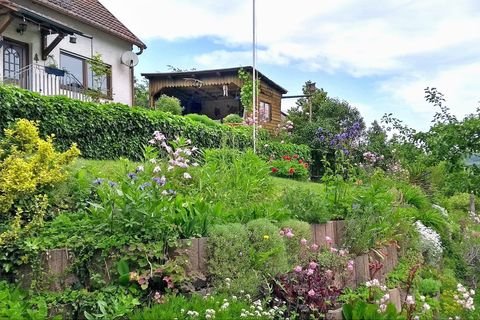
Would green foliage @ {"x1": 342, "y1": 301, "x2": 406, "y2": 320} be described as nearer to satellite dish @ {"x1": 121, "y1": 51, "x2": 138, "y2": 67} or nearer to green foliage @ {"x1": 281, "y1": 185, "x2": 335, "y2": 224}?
green foliage @ {"x1": 281, "y1": 185, "x2": 335, "y2": 224}

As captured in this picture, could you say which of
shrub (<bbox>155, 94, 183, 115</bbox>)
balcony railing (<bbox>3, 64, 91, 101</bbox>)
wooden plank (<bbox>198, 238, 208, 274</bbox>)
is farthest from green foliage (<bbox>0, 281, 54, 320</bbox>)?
shrub (<bbox>155, 94, 183, 115</bbox>)

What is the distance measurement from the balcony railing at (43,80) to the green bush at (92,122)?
393cm

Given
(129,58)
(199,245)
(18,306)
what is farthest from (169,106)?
(18,306)

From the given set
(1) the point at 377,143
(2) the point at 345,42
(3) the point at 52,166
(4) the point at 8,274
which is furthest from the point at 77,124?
(1) the point at 377,143

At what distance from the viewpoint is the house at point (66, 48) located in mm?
11859

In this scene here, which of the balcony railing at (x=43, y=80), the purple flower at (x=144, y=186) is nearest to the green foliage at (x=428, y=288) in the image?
the purple flower at (x=144, y=186)

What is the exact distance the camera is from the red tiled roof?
13570 mm

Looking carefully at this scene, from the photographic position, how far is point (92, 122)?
8016 millimetres

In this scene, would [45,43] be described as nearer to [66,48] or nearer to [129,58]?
[66,48]

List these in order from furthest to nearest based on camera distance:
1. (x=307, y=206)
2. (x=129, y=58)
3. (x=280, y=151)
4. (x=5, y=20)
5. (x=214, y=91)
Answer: (x=214, y=91)
(x=129, y=58)
(x=280, y=151)
(x=5, y=20)
(x=307, y=206)

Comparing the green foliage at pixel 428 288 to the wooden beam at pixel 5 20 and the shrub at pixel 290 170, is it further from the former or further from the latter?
the wooden beam at pixel 5 20

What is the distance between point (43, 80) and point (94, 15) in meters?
4.16

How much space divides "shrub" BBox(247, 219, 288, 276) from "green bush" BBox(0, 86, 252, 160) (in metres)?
3.01

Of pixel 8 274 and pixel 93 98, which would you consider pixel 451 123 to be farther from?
pixel 93 98
